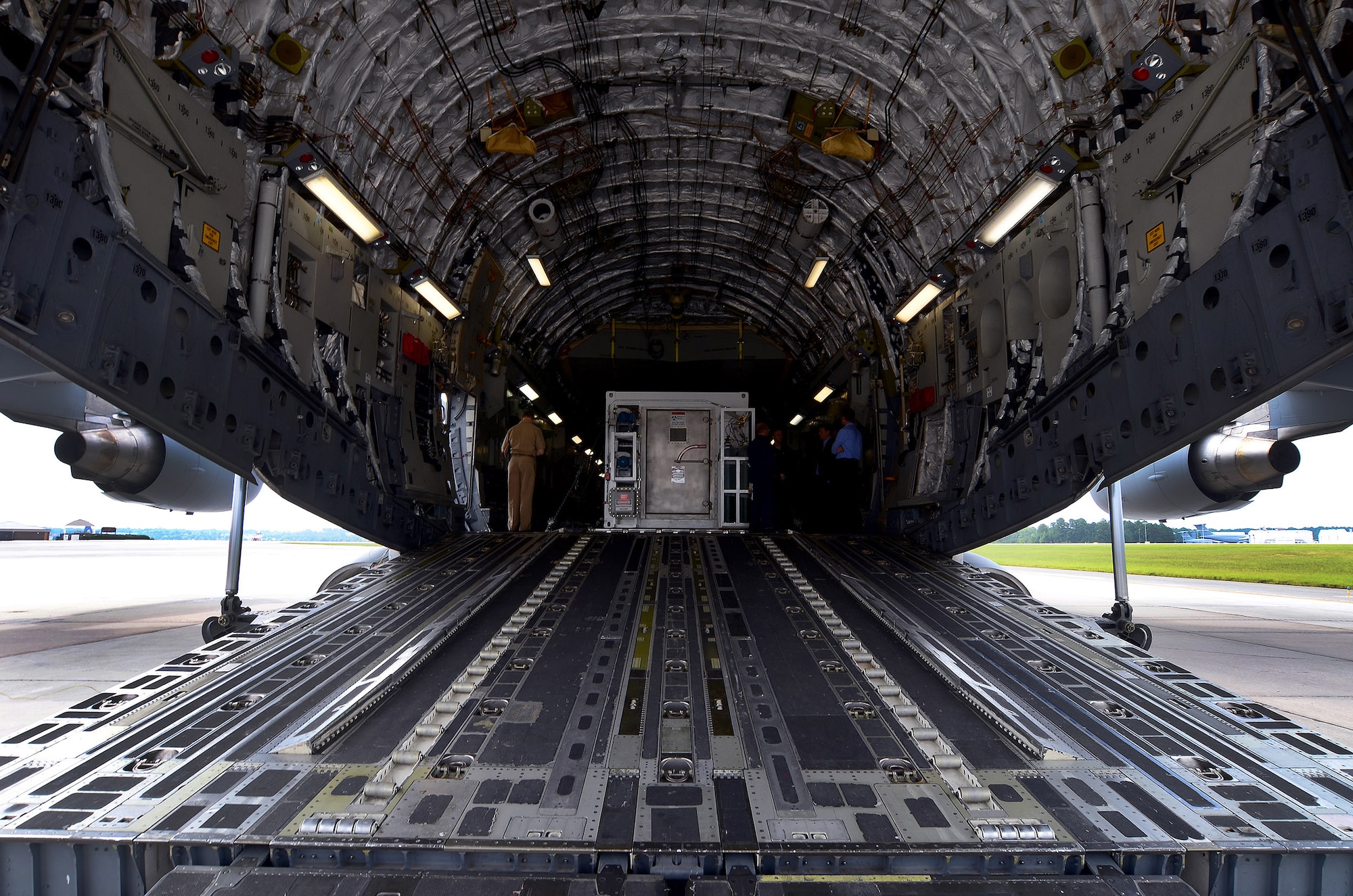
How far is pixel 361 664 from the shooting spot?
4.43m

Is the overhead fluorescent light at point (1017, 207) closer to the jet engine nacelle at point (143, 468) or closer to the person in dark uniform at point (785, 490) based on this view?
the person in dark uniform at point (785, 490)

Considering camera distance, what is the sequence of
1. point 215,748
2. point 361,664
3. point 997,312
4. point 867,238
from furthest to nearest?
point 867,238, point 997,312, point 361,664, point 215,748

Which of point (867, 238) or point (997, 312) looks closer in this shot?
point (997, 312)

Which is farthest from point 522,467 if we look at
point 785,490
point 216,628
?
point 785,490

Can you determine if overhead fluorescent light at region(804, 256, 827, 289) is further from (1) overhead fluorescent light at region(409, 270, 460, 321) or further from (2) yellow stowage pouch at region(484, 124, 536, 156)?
(1) overhead fluorescent light at region(409, 270, 460, 321)

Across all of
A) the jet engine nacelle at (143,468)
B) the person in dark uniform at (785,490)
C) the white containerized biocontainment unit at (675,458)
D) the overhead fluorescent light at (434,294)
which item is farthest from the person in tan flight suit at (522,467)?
the person in dark uniform at (785,490)

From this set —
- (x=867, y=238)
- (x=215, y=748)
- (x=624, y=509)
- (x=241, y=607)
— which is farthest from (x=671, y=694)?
(x=624, y=509)

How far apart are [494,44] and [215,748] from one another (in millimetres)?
6554

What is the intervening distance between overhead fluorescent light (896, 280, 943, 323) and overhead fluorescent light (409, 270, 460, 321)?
19.5 ft

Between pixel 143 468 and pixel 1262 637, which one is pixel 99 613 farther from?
pixel 1262 637

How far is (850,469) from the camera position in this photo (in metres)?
11.3

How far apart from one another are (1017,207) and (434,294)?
260 inches

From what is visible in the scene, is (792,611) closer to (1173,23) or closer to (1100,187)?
(1100,187)

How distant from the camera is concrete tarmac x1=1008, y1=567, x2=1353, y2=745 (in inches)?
300
